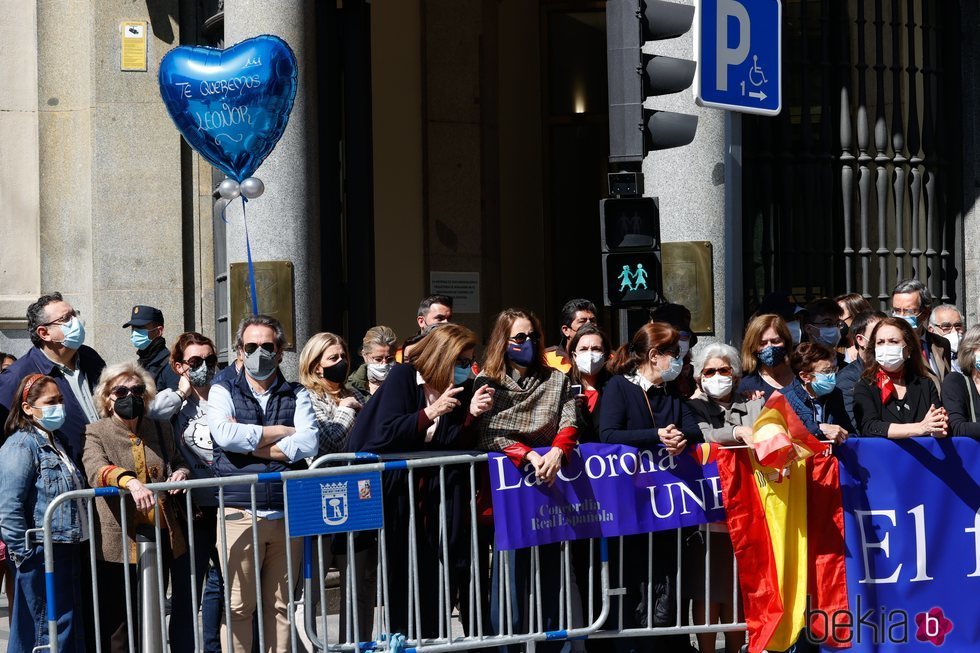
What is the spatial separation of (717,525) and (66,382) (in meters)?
3.52

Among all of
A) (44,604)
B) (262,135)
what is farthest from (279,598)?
(262,135)

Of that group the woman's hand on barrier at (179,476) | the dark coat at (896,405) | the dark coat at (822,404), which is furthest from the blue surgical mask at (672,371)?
the woman's hand on barrier at (179,476)

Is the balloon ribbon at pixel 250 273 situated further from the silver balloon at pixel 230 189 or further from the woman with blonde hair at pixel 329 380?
the woman with blonde hair at pixel 329 380

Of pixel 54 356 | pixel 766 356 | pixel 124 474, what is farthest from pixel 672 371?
pixel 54 356

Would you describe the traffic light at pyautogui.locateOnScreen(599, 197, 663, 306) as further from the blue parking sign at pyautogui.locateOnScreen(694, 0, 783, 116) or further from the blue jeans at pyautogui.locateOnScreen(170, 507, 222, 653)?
the blue jeans at pyautogui.locateOnScreen(170, 507, 222, 653)

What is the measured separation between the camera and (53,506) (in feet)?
22.8

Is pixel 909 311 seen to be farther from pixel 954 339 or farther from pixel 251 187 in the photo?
pixel 251 187

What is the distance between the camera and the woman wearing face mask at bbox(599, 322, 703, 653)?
7.60 m

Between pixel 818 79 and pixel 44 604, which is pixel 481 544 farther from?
pixel 818 79

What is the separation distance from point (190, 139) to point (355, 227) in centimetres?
278

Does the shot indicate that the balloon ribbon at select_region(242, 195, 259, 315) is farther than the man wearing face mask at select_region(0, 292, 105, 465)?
Yes

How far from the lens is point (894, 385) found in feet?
26.7

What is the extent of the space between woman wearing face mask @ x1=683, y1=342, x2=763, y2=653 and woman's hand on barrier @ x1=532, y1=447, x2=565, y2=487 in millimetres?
821

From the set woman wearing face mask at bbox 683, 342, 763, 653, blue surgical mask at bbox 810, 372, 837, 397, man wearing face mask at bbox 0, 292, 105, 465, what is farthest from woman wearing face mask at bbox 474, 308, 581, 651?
man wearing face mask at bbox 0, 292, 105, 465
